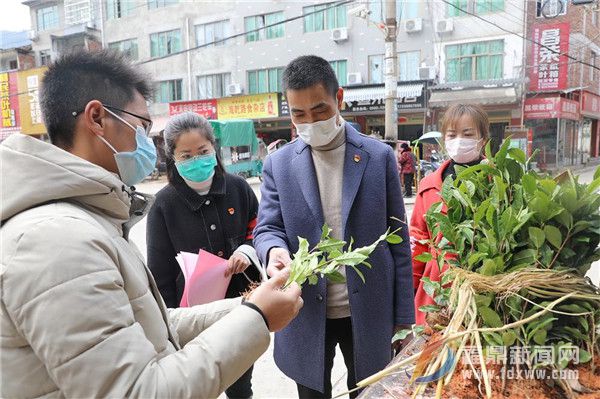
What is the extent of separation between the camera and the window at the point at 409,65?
1513 centimetres

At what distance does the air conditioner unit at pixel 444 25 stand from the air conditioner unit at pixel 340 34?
311cm

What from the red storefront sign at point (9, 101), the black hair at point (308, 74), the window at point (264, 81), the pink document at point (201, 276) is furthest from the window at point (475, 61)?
the red storefront sign at point (9, 101)

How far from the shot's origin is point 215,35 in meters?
19.1

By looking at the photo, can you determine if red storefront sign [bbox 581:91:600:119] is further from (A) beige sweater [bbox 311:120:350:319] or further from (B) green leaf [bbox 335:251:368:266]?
(B) green leaf [bbox 335:251:368:266]

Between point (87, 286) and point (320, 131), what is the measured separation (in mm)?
1219

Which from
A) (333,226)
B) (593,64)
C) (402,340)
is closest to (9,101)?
(333,226)

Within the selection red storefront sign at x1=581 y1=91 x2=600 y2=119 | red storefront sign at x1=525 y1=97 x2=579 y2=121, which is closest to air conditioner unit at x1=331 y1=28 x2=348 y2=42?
red storefront sign at x1=525 y1=97 x2=579 y2=121

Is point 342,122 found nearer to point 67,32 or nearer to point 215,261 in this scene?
point 215,261

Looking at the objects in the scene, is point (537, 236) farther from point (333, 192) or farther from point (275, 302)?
point (333, 192)

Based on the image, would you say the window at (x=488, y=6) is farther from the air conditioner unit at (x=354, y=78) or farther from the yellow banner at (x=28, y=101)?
the yellow banner at (x=28, y=101)

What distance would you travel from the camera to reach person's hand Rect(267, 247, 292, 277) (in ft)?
5.25

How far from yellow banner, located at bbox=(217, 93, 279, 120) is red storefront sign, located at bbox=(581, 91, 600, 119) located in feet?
39.2

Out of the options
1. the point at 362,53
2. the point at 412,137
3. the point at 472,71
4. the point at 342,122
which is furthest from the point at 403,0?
the point at 342,122

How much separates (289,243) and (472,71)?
14.5 metres
